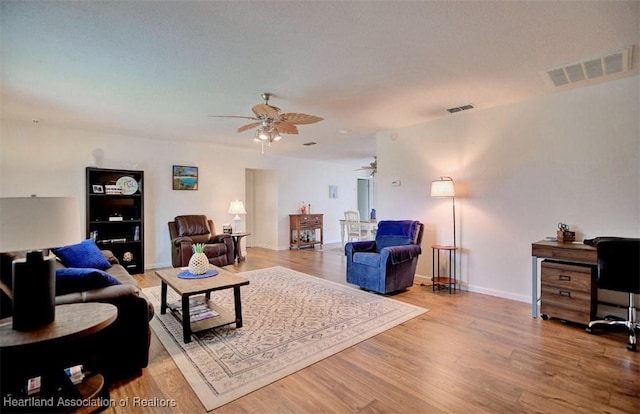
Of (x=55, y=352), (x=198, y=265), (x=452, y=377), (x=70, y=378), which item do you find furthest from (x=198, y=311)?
→ (x=452, y=377)

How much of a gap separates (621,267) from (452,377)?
70.2 inches

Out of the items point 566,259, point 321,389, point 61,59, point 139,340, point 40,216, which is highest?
point 61,59

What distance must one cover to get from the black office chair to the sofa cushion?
582cm

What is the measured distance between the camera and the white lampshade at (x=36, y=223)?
4.68 feet

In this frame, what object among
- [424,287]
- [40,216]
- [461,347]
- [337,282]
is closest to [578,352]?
[461,347]

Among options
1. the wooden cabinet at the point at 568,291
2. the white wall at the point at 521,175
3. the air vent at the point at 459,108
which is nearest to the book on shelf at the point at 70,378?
the wooden cabinet at the point at 568,291

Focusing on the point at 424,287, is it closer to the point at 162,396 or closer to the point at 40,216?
the point at 162,396

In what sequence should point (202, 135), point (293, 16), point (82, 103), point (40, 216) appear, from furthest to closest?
point (202, 135) < point (82, 103) < point (293, 16) < point (40, 216)

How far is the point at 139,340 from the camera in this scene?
7.09 feet

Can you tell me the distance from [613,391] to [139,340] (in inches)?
126

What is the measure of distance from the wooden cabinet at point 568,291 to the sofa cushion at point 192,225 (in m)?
5.45

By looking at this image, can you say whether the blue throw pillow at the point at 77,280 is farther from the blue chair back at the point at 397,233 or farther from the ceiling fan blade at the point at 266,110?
the blue chair back at the point at 397,233

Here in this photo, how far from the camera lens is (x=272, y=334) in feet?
9.06

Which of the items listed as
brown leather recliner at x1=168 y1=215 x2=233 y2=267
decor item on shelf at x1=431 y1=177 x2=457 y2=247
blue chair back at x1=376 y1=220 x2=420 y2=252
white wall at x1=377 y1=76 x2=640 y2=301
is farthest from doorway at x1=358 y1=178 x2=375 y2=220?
decor item on shelf at x1=431 y1=177 x2=457 y2=247
